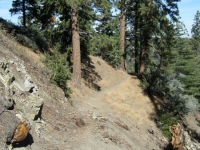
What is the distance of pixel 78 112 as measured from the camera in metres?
13.3

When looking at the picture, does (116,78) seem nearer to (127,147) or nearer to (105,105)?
(105,105)

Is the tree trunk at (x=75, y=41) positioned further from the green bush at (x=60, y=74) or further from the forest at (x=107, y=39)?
the green bush at (x=60, y=74)

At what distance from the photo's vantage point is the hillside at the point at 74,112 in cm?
979

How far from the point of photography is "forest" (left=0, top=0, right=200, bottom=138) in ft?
56.2

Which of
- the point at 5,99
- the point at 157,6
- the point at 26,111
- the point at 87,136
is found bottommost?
the point at 87,136

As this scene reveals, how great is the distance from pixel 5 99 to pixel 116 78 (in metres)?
17.3

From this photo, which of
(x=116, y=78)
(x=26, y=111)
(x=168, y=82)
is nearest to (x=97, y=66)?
(x=116, y=78)

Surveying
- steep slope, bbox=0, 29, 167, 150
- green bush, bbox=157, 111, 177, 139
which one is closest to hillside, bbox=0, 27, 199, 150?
steep slope, bbox=0, 29, 167, 150

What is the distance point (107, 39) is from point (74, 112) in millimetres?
6625

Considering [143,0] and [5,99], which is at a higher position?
[143,0]

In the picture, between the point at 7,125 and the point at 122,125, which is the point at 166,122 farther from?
the point at 7,125

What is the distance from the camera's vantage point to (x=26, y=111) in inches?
382

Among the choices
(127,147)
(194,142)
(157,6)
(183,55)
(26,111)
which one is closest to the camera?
(26,111)

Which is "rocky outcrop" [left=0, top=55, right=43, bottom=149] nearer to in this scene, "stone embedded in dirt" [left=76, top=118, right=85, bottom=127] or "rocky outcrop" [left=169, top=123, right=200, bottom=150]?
Result: "stone embedded in dirt" [left=76, top=118, right=85, bottom=127]
